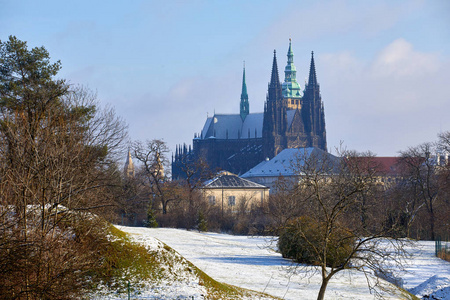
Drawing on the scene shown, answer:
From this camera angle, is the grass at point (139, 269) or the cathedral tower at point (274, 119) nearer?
the grass at point (139, 269)

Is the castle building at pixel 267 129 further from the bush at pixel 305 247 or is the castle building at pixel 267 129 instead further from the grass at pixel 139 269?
the grass at pixel 139 269

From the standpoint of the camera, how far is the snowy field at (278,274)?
18.0m

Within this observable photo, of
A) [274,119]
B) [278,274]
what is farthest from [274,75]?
[278,274]

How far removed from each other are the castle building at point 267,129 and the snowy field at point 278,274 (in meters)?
88.4

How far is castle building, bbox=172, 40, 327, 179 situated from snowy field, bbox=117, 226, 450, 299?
88.4 metres

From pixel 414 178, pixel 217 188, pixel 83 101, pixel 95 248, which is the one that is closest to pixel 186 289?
pixel 95 248

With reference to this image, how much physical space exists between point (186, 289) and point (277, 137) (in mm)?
113508

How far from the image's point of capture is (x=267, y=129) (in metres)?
129

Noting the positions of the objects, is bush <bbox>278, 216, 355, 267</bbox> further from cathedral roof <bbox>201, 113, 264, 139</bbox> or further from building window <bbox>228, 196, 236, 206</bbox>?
cathedral roof <bbox>201, 113, 264, 139</bbox>

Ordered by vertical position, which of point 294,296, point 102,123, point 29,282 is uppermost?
point 102,123

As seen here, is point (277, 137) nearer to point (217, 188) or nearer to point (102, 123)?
point (217, 188)

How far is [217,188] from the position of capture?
70812 mm

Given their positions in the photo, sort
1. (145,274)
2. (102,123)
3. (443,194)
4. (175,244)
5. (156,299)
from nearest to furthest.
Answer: (156,299)
(145,274)
(175,244)
(102,123)
(443,194)

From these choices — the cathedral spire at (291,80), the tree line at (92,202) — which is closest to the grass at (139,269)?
the tree line at (92,202)
